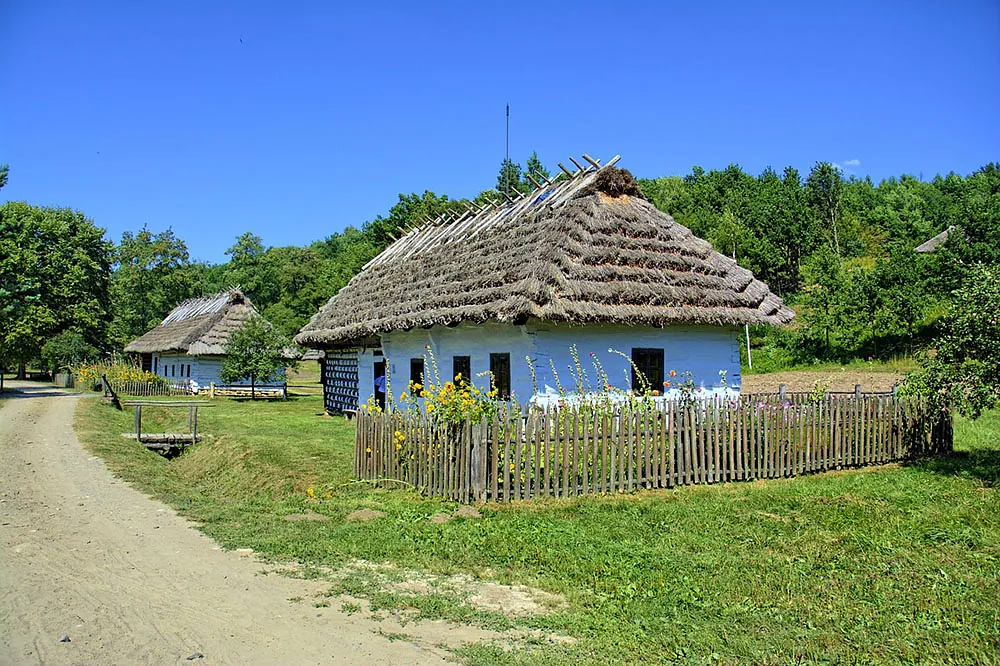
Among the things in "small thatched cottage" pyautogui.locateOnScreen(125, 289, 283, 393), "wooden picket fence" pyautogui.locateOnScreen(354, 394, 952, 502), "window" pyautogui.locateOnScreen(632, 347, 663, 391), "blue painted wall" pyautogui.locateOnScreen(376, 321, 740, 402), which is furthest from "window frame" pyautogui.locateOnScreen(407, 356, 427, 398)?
"small thatched cottage" pyautogui.locateOnScreen(125, 289, 283, 393)

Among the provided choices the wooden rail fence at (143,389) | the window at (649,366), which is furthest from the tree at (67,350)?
the window at (649,366)

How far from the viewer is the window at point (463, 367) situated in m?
16.2

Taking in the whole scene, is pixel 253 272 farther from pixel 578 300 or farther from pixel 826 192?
pixel 578 300

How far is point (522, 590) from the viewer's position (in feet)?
19.6

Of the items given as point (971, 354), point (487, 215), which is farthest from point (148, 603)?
point (487, 215)

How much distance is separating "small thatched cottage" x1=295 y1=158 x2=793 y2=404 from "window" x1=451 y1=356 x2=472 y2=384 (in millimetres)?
28

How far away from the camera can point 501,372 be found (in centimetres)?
1511

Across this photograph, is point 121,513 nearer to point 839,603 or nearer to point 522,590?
point 522,590

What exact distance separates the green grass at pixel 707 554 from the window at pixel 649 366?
450cm

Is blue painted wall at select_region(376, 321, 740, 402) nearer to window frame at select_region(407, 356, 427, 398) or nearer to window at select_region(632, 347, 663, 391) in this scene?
window at select_region(632, 347, 663, 391)

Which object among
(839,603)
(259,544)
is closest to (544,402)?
(259,544)

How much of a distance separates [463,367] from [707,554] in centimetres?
1020

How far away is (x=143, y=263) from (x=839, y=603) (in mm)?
63206

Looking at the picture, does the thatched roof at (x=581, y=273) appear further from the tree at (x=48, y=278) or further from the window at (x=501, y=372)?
the tree at (x=48, y=278)
